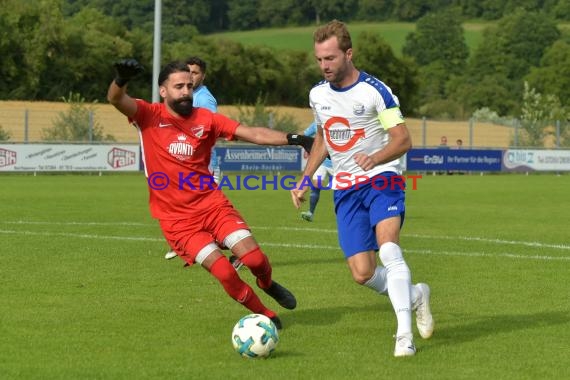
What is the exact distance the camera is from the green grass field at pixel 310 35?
121m

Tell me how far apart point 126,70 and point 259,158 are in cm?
3046

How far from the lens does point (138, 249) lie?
14141mm

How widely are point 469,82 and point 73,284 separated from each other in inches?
4125

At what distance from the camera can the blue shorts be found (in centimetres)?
A: 774

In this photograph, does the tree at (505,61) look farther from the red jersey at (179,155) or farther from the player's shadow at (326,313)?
the red jersey at (179,155)

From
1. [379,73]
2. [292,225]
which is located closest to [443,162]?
[292,225]

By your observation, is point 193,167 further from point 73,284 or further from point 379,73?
point 379,73

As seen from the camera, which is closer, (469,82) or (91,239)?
(91,239)

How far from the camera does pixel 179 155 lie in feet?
27.0

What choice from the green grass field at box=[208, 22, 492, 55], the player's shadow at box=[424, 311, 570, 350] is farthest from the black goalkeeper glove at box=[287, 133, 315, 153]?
the green grass field at box=[208, 22, 492, 55]

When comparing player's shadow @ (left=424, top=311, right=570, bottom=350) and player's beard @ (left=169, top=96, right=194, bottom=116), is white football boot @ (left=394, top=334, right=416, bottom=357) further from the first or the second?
player's beard @ (left=169, top=96, right=194, bottom=116)

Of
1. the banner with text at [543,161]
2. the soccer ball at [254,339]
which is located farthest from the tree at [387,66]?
the soccer ball at [254,339]

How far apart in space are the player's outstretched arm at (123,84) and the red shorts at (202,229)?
889mm

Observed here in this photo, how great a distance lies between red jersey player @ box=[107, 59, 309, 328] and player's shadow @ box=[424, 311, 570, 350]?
1.23 meters
